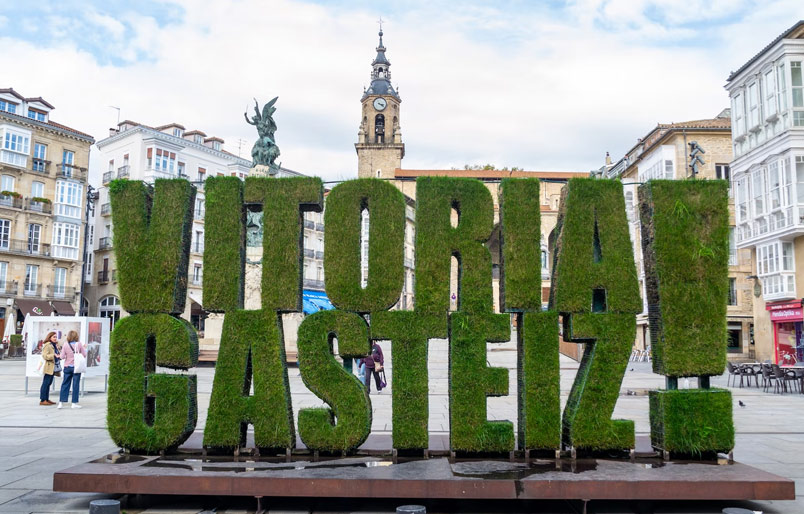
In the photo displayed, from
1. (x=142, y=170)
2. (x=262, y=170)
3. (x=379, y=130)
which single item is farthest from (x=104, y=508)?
(x=379, y=130)

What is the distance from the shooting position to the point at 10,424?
42.3 feet

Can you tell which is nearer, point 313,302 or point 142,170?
point 313,302

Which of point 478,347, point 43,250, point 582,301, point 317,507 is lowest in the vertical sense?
point 317,507

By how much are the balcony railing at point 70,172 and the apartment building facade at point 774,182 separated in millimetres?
45779

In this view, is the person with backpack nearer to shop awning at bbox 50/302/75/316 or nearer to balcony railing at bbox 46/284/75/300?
shop awning at bbox 50/302/75/316

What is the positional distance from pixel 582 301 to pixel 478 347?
151 centimetres

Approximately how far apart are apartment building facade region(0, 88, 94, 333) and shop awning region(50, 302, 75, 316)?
0.07m

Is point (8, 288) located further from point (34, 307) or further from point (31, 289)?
point (34, 307)

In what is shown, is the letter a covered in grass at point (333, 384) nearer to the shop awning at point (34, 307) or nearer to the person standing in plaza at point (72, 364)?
the person standing in plaza at point (72, 364)

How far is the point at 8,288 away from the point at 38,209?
21.1 ft

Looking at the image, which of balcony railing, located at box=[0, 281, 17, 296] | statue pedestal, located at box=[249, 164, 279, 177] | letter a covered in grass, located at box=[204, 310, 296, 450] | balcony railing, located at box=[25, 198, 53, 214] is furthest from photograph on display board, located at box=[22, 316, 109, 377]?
balcony railing, located at box=[25, 198, 53, 214]

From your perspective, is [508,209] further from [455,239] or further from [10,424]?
[10,424]

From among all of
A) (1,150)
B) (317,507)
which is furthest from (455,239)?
(1,150)

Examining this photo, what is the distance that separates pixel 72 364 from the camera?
51.1 feet
